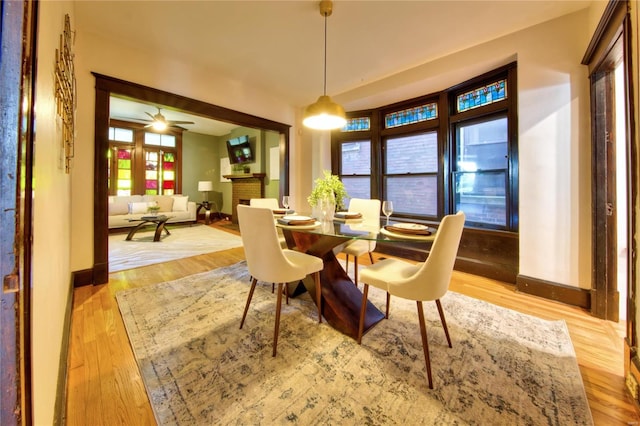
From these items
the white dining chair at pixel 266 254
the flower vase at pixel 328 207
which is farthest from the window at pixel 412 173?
Result: the white dining chair at pixel 266 254

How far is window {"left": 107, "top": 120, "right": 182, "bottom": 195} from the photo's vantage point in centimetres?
639

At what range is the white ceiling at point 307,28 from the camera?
7.13 feet

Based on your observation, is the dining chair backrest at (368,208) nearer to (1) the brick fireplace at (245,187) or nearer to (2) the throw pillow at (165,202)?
(1) the brick fireplace at (245,187)

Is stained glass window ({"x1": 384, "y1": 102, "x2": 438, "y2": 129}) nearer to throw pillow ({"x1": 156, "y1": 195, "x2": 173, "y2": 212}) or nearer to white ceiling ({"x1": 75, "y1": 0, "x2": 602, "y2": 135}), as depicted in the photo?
white ceiling ({"x1": 75, "y1": 0, "x2": 602, "y2": 135})

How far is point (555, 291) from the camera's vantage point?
2289 millimetres

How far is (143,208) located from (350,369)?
622cm

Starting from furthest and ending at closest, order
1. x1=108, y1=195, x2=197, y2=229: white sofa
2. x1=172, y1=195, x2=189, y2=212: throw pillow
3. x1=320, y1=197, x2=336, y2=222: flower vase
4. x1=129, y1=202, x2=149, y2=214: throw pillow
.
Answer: x1=172, y1=195, x2=189, y2=212: throw pillow < x1=129, y1=202, x2=149, y2=214: throw pillow < x1=108, y1=195, x2=197, y2=229: white sofa < x1=320, y1=197, x2=336, y2=222: flower vase

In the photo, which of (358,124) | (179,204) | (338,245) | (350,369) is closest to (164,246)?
(179,204)

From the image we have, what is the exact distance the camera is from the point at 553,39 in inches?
89.7

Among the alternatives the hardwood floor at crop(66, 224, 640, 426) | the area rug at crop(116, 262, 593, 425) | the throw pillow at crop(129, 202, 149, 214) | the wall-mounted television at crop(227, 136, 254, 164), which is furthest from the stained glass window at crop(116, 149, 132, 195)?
the area rug at crop(116, 262, 593, 425)

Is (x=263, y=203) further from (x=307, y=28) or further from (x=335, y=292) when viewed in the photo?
(x=307, y=28)

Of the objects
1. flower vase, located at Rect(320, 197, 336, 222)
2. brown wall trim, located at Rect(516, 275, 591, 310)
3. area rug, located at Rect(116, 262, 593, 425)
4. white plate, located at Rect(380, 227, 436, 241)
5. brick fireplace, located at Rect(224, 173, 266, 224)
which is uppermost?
brick fireplace, located at Rect(224, 173, 266, 224)

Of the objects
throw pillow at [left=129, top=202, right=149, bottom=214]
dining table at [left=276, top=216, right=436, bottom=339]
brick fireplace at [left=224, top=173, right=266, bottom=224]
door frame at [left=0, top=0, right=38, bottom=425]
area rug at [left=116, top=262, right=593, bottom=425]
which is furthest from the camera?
brick fireplace at [left=224, top=173, right=266, bottom=224]

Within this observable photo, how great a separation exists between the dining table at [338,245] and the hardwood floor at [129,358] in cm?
114
